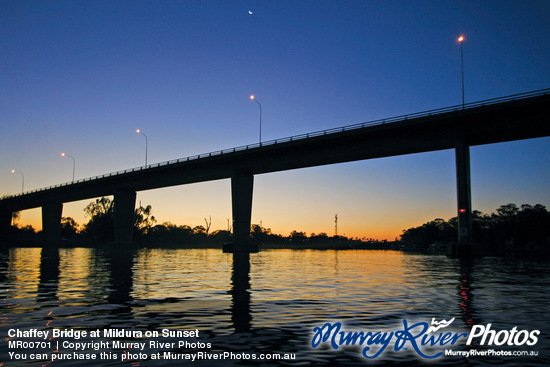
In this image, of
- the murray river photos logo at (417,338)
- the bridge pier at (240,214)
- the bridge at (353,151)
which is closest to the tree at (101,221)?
the bridge at (353,151)

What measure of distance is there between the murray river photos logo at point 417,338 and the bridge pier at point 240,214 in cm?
6061

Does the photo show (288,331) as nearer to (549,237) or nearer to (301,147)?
(301,147)

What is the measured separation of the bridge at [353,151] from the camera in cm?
4694

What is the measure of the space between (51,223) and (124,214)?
113 feet

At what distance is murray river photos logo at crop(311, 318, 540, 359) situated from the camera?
24.2ft

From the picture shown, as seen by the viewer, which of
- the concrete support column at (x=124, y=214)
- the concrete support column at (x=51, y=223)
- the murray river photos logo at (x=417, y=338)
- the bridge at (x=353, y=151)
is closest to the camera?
the murray river photos logo at (x=417, y=338)

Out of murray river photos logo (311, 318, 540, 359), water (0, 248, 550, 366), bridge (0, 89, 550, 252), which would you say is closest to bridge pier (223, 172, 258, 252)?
bridge (0, 89, 550, 252)

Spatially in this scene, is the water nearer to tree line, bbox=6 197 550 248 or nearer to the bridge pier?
the bridge pier

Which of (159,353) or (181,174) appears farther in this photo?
(181,174)

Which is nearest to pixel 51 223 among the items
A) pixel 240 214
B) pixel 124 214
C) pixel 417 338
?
pixel 124 214

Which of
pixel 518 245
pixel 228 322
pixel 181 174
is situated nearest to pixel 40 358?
pixel 228 322

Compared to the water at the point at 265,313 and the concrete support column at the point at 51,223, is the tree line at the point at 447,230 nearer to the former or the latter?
the concrete support column at the point at 51,223

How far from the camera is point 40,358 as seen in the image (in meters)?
6.41

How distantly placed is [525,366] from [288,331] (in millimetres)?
4252
